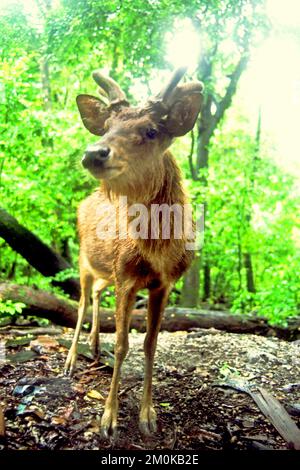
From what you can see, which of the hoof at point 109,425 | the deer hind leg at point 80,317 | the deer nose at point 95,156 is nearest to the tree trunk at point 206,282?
the deer hind leg at point 80,317

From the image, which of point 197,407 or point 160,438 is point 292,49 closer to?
point 197,407

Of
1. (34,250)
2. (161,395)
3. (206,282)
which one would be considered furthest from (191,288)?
(161,395)

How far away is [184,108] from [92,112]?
30.9 inches

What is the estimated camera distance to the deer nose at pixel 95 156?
2617 mm

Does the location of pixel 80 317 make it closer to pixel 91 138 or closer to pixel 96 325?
pixel 96 325

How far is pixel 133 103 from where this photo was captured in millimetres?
7719

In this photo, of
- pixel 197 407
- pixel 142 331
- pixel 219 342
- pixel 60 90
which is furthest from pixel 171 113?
pixel 60 90

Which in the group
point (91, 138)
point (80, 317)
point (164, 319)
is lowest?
point (164, 319)

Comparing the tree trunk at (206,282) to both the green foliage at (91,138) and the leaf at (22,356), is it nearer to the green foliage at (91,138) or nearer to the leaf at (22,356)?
the green foliage at (91,138)

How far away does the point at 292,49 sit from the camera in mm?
5590

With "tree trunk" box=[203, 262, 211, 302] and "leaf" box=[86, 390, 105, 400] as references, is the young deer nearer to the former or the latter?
"leaf" box=[86, 390, 105, 400]

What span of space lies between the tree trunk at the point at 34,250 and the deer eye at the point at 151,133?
365 centimetres

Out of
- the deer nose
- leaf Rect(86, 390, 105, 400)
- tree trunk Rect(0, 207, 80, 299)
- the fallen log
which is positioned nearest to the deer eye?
the deer nose

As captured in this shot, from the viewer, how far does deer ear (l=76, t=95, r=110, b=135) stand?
3.45 m
